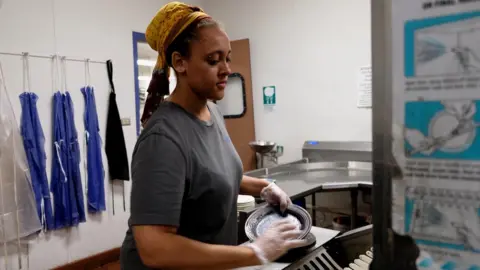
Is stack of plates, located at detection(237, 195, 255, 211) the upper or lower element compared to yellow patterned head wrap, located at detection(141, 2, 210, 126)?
lower

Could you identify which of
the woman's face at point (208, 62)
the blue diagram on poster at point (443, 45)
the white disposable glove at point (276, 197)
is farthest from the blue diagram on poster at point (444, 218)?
the white disposable glove at point (276, 197)

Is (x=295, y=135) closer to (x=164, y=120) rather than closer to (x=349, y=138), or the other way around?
(x=349, y=138)

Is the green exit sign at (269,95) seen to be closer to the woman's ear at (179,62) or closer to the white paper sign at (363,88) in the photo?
the white paper sign at (363,88)

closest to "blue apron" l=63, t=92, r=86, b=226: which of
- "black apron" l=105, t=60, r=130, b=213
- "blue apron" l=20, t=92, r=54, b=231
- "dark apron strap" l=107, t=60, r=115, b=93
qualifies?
"blue apron" l=20, t=92, r=54, b=231

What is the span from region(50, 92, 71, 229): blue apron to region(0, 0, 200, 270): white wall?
0.06 meters

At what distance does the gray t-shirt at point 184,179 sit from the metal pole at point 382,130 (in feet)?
1.77

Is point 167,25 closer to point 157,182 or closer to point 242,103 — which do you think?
point 157,182

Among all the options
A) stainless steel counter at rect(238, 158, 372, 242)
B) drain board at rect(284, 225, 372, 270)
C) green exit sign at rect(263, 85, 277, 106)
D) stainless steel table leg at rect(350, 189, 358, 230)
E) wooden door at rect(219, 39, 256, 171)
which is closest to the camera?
drain board at rect(284, 225, 372, 270)

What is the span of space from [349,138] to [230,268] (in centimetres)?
298

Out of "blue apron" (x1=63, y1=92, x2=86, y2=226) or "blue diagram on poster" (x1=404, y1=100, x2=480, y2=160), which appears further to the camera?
"blue apron" (x1=63, y1=92, x2=86, y2=226)

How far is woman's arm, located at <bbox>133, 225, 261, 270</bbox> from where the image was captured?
2.78 ft

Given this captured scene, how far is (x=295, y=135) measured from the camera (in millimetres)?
4023

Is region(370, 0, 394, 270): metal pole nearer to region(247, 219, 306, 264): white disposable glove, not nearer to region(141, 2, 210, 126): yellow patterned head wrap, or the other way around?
region(247, 219, 306, 264): white disposable glove

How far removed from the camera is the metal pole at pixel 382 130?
0.43 meters
